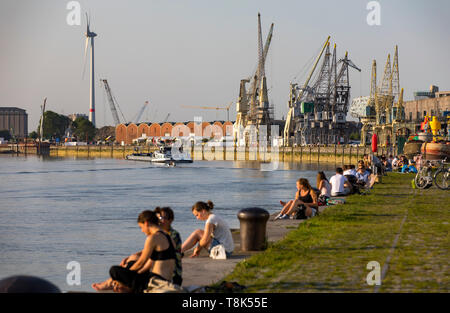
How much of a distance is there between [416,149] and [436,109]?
125972 millimetres

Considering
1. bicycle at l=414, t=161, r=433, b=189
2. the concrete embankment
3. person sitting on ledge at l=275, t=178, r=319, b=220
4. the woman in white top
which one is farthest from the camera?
bicycle at l=414, t=161, r=433, b=189

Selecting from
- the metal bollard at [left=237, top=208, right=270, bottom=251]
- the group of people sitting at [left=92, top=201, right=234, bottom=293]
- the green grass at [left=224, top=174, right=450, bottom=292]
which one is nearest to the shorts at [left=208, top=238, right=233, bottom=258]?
the green grass at [left=224, top=174, right=450, bottom=292]

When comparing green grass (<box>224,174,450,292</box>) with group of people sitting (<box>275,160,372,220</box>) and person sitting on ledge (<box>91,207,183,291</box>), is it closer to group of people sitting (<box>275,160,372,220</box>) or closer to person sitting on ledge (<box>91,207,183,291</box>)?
group of people sitting (<box>275,160,372,220</box>)

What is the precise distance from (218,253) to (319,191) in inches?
410

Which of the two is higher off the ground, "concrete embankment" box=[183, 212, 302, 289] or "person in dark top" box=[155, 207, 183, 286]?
"person in dark top" box=[155, 207, 183, 286]

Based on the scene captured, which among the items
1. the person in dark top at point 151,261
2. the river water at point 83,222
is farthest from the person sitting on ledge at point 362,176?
the person in dark top at point 151,261

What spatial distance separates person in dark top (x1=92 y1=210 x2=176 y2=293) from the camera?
34.8 feet

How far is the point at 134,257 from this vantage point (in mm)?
11945

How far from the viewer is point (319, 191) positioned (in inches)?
965

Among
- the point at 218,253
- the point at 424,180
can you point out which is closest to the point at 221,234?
the point at 218,253

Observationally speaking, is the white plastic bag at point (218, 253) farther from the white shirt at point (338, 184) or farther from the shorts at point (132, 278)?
the white shirt at point (338, 184)

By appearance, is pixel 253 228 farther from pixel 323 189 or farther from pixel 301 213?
pixel 323 189
